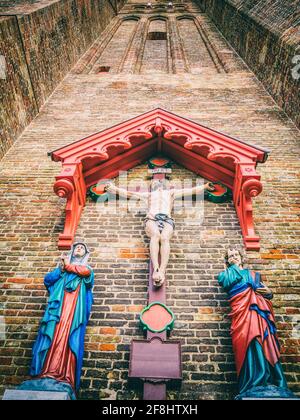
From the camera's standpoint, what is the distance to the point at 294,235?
530 centimetres

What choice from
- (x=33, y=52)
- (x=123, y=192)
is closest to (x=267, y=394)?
(x=123, y=192)

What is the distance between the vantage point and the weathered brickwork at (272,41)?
8344mm

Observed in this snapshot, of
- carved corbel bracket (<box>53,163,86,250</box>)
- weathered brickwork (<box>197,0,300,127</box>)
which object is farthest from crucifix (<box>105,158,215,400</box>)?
weathered brickwork (<box>197,0,300,127</box>)

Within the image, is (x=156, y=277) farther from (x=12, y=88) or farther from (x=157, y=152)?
(x=12, y=88)

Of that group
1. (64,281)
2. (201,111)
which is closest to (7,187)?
(64,281)

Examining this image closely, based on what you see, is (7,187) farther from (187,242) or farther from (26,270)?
(187,242)

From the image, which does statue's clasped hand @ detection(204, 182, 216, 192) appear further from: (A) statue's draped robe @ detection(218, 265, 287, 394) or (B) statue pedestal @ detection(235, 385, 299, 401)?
(B) statue pedestal @ detection(235, 385, 299, 401)

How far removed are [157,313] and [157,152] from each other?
3.54 metres

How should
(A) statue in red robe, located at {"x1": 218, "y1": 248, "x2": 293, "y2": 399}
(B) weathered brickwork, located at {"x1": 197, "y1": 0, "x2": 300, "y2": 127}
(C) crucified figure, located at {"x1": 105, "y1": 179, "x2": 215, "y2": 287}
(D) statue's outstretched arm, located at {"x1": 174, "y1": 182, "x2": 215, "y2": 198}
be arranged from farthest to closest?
1. (B) weathered brickwork, located at {"x1": 197, "y1": 0, "x2": 300, "y2": 127}
2. (D) statue's outstretched arm, located at {"x1": 174, "y1": 182, "x2": 215, "y2": 198}
3. (C) crucified figure, located at {"x1": 105, "y1": 179, "x2": 215, "y2": 287}
4. (A) statue in red robe, located at {"x1": 218, "y1": 248, "x2": 293, "y2": 399}

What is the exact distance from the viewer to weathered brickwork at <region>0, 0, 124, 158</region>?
7500 millimetres

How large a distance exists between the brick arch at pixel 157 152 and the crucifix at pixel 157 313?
46 centimetres

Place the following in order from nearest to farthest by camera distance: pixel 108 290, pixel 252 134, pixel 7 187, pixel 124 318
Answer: pixel 124 318
pixel 108 290
pixel 7 187
pixel 252 134

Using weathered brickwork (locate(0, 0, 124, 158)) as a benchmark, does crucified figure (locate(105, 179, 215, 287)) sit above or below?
below

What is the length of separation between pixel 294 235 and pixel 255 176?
112cm
